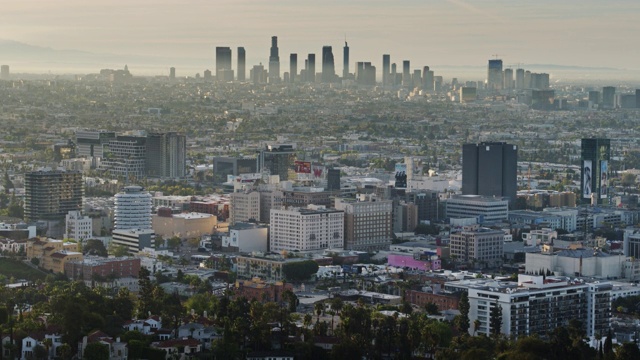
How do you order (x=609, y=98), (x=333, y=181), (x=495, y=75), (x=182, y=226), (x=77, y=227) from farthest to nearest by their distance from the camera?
(x=495, y=75) → (x=609, y=98) → (x=333, y=181) → (x=182, y=226) → (x=77, y=227)

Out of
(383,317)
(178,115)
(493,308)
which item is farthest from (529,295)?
(178,115)

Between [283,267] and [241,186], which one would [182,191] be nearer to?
[241,186]

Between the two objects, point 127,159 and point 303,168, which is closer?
point 303,168

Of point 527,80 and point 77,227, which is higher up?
point 527,80

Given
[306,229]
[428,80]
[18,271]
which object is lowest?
[18,271]

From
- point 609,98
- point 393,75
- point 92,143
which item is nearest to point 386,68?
point 393,75

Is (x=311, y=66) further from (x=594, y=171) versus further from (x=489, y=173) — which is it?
(x=489, y=173)

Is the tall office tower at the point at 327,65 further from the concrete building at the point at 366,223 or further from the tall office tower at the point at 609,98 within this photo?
the concrete building at the point at 366,223
